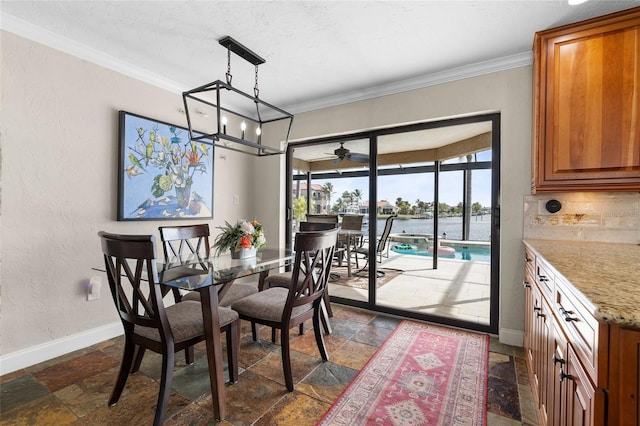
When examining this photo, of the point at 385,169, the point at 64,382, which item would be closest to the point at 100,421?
the point at 64,382

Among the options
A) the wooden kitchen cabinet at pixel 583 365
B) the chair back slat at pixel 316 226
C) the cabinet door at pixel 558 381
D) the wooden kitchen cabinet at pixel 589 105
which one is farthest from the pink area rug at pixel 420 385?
the wooden kitchen cabinet at pixel 589 105

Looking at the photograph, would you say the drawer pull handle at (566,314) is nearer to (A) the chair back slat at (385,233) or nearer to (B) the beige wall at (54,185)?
(A) the chair back slat at (385,233)

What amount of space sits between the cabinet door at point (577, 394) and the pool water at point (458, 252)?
281cm

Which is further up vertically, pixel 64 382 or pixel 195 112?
pixel 195 112

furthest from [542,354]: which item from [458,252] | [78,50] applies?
[78,50]

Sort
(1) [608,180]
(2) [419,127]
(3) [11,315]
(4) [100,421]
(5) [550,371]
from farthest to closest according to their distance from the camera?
1. (2) [419,127]
2. (3) [11,315]
3. (1) [608,180]
4. (4) [100,421]
5. (5) [550,371]

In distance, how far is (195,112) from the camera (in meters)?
3.25

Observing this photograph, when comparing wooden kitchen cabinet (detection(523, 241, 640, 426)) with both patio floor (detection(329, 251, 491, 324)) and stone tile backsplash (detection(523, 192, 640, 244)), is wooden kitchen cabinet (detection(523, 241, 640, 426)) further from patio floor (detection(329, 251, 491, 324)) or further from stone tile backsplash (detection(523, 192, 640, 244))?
patio floor (detection(329, 251, 491, 324))

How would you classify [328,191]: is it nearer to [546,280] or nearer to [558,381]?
[546,280]

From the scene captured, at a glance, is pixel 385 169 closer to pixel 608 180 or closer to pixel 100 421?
pixel 608 180

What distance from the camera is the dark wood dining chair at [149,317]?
4.72 feet

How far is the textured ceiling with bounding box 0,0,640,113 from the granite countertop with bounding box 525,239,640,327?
1.64m

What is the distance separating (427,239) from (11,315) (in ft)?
15.2

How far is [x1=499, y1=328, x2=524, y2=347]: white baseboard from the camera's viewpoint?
2443 millimetres
